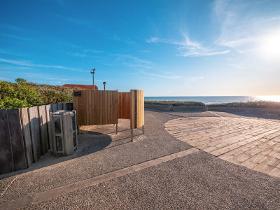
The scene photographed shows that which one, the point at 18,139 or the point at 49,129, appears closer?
the point at 18,139

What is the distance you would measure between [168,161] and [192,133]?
3217 mm

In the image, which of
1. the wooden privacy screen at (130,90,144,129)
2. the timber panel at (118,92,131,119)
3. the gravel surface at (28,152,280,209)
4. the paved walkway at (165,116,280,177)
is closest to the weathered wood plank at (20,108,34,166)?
the gravel surface at (28,152,280,209)

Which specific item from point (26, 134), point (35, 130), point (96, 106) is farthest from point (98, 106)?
Answer: point (26, 134)

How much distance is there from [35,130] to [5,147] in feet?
2.65

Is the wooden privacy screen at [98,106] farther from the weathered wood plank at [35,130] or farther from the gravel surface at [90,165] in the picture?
the weathered wood plank at [35,130]

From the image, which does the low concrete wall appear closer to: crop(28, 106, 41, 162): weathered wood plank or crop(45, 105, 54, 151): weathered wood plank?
crop(45, 105, 54, 151): weathered wood plank

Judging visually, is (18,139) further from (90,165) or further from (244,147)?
(244,147)

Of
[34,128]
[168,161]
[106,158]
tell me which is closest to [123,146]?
[106,158]

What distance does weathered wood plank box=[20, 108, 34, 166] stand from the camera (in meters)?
3.80

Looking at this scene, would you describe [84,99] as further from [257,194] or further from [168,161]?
[257,194]

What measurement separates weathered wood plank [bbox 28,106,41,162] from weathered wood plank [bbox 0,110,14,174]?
55cm

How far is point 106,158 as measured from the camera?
14.3 ft

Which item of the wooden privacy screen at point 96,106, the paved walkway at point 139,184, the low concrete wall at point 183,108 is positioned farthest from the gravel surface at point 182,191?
the low concrete wall at point 183,108

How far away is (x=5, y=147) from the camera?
360 cm
